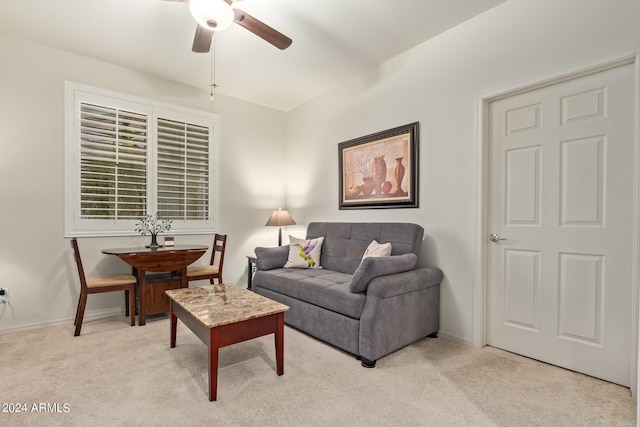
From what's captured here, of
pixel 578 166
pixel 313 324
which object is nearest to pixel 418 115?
pixel 578 166

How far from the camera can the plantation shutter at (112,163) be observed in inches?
126

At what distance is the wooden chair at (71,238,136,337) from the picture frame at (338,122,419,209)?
7.62 feet

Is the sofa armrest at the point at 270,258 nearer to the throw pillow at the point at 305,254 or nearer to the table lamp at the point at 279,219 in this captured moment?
the throw pillow at the point at 305,254

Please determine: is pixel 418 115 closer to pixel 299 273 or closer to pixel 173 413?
pixel 299 273

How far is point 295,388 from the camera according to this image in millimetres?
1884

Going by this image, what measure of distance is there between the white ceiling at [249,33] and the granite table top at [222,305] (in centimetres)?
212

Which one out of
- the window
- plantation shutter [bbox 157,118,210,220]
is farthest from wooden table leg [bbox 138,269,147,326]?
plantation shutter [bbox 157,118,210,220]

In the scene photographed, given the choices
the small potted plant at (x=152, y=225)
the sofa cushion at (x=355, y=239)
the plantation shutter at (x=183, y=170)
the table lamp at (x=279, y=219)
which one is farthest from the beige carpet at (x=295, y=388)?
the table lamp at (x=279, y=219)

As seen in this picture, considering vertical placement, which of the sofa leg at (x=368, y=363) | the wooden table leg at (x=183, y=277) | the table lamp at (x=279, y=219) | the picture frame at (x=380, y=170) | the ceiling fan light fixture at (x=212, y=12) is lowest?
the sofa leg at (x=368, y=363)

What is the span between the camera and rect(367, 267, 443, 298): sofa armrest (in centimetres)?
222

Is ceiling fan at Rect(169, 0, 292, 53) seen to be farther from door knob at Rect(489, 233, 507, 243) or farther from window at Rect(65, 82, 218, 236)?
door knob at Rect(489, 233, 507, 243)

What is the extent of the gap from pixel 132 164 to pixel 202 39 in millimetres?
1873

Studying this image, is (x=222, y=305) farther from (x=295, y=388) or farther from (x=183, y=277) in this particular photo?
(x=183, y=277)

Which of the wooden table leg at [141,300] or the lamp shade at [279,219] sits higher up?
the lamp shade at [279,219]
